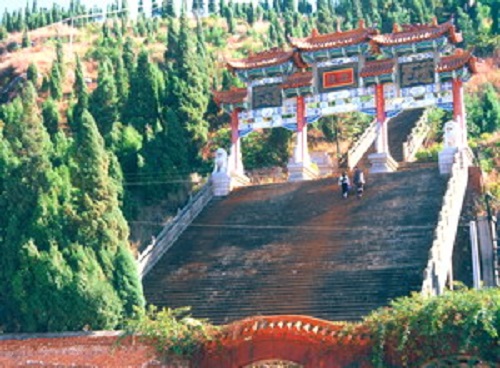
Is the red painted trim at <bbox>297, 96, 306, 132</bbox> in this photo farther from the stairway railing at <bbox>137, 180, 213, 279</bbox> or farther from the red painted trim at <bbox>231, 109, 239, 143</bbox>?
the stairway railing at <bbox>137, 180, 213, 279</bbox>

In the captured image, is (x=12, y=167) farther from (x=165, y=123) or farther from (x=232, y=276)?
(x=165, y=123)

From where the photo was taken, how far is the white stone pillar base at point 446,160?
28.3 metres

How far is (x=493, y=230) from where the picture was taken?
27281 millimetres

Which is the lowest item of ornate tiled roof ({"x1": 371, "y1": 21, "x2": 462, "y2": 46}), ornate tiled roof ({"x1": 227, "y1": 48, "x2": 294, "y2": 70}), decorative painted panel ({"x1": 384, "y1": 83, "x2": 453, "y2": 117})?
decorative painted panel ({"x1": 384, "y1": 83, "x2": 453, "y2": 117})

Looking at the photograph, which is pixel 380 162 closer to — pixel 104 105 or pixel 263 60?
pixel 263 60

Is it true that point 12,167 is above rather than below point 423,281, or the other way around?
above

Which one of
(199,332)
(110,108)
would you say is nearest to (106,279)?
(199,332)

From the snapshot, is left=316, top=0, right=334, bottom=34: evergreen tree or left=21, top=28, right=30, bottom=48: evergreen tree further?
left=21, top=28, right=30, bottom=48: evergreen tree

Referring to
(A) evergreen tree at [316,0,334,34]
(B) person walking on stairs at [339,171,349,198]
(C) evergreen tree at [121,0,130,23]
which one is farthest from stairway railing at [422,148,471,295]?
(C) evergreen tree at [121,0,130,23]

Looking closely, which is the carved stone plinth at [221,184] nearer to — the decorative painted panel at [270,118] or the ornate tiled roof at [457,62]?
the decorative painted panel at [270,118]

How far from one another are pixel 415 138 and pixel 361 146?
8.40 feet

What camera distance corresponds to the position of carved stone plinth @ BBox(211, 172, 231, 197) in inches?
1259

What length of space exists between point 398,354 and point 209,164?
17.4m

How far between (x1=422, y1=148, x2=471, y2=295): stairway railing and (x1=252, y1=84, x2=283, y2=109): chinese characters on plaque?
7265 mm
